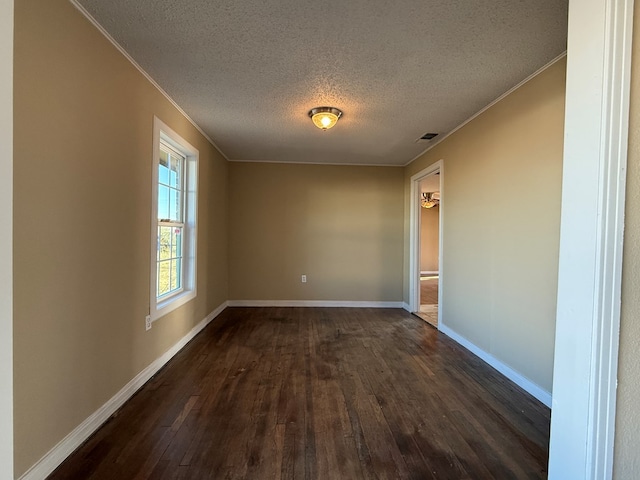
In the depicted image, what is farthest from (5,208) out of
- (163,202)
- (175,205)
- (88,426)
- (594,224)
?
(175,205)

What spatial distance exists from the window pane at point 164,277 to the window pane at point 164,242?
0.22ft

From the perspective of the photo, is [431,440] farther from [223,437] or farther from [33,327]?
[33,327]

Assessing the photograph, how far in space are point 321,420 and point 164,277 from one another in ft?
6.66

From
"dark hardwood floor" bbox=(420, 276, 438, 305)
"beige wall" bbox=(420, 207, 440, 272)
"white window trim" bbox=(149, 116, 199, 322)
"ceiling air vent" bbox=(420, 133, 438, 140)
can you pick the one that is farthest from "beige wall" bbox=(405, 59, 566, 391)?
"beige wall" bbox=(420, 207, 440, 272)

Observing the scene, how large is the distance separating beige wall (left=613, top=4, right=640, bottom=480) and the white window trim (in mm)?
2723

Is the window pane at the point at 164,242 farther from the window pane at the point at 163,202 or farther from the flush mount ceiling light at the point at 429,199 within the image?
the flush mount ceiling light at the point at 429,199

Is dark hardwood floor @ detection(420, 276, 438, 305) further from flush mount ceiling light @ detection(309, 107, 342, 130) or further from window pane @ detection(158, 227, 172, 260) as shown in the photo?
window pane @ detection(158, 227, 172, 260)

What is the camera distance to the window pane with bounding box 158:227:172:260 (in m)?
2.95

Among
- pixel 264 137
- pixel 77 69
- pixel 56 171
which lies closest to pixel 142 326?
pixel 56 171

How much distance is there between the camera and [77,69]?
164 cm

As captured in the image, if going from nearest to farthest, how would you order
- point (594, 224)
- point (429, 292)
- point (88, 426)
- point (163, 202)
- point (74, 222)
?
point (594, 224) → point (74, 222) → point (88, 426) → point (163, 202) → point (429, 292)

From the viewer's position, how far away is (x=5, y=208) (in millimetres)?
1014

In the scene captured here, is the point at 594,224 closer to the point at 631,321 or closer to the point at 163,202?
the point at 631,321

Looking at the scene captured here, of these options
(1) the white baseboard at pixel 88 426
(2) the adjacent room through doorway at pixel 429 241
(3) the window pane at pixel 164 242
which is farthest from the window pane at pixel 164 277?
(2) the adjacent room through doorway at pixel 429 241
